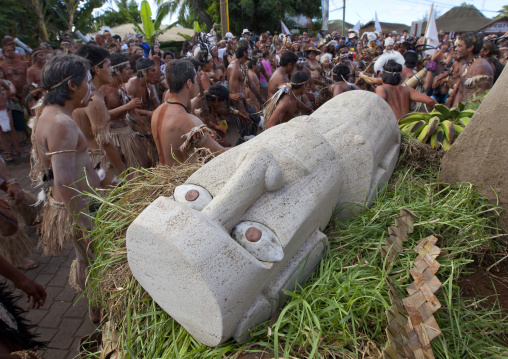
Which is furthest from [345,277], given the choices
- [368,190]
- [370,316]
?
[368,190]

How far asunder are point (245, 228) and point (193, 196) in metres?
0.34

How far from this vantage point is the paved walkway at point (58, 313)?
2.74 meters

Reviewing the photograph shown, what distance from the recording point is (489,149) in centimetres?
236

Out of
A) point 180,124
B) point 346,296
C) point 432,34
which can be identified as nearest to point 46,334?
point 180,124

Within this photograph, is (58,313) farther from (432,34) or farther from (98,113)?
(432,34)

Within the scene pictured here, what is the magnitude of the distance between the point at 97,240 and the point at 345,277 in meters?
1.48

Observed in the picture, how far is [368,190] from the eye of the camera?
2266 mm

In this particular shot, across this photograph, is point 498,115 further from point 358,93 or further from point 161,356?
point 161,356

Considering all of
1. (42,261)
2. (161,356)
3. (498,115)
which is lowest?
(42,261)

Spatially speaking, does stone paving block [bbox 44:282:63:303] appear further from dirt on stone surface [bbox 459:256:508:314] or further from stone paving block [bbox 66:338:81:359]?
dirt on stone surface [bbox 459:256:508:314]

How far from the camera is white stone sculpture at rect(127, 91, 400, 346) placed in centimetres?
135

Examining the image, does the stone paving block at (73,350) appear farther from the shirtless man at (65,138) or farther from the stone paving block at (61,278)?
the stone paving block at (61,278)

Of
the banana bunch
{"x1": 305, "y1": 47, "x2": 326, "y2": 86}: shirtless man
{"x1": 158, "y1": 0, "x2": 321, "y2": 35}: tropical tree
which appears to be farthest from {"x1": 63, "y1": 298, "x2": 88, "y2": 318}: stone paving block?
{"x1": 158, "y1": 0, "x2": 321, "y2": 35}: tropical tree

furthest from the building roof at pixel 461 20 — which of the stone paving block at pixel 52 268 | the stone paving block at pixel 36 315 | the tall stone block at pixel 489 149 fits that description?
the stone paving block at pixel 36 315
